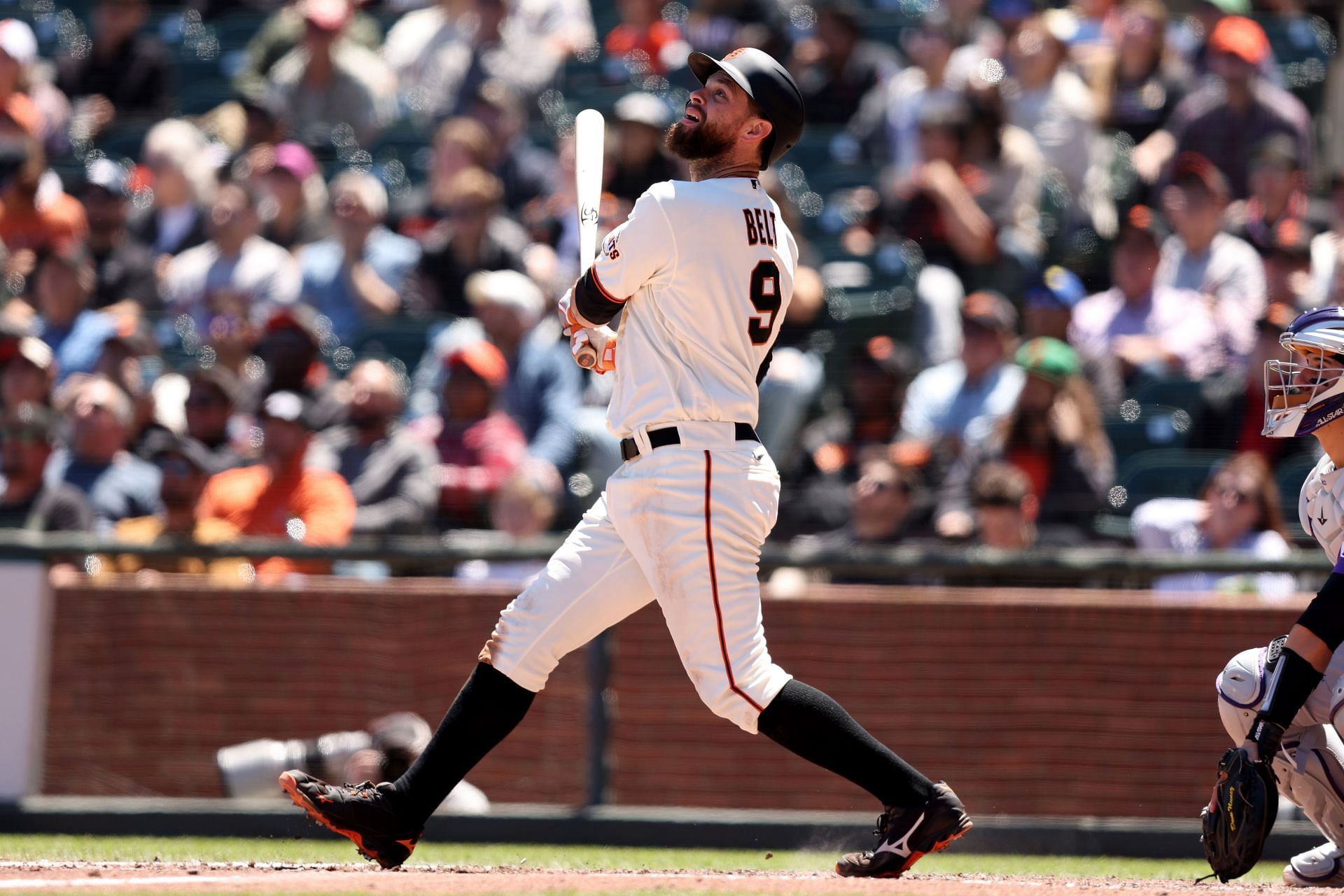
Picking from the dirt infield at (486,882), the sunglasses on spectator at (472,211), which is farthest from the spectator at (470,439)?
the dirt infield at (486,882)

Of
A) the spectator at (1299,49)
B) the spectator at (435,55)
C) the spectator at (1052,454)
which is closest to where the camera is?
the spectator at (1052,454)

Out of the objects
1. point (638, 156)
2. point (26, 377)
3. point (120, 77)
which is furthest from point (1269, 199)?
point (120, 77)

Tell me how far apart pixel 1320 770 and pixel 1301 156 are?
5.27 m

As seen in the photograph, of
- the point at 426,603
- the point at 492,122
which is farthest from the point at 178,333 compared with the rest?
the point at 426,603

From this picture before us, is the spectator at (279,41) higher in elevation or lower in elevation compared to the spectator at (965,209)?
higher

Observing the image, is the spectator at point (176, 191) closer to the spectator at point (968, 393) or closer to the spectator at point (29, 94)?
the spectator at point (29, 94)

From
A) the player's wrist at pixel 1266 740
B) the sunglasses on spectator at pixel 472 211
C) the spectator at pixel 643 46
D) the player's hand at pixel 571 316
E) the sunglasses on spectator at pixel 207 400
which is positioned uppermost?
the spectator at pixel 643 46

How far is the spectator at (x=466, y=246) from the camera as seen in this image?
9.55 meters

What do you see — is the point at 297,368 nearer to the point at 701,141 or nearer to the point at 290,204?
the point at 290,204

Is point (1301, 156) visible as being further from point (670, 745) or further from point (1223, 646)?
point (670, 745)

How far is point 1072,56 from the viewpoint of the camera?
9.94m

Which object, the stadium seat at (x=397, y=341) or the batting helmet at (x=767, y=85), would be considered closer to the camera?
the batting helmet at (x=767, y=85)

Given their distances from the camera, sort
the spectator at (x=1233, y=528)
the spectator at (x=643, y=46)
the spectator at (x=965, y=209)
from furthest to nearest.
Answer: the spectator at (x=643, y=46), the spectator at (x=965, y=209), the spectator at (x=1233, y=528)

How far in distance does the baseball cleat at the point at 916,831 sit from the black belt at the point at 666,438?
0.91 metres
